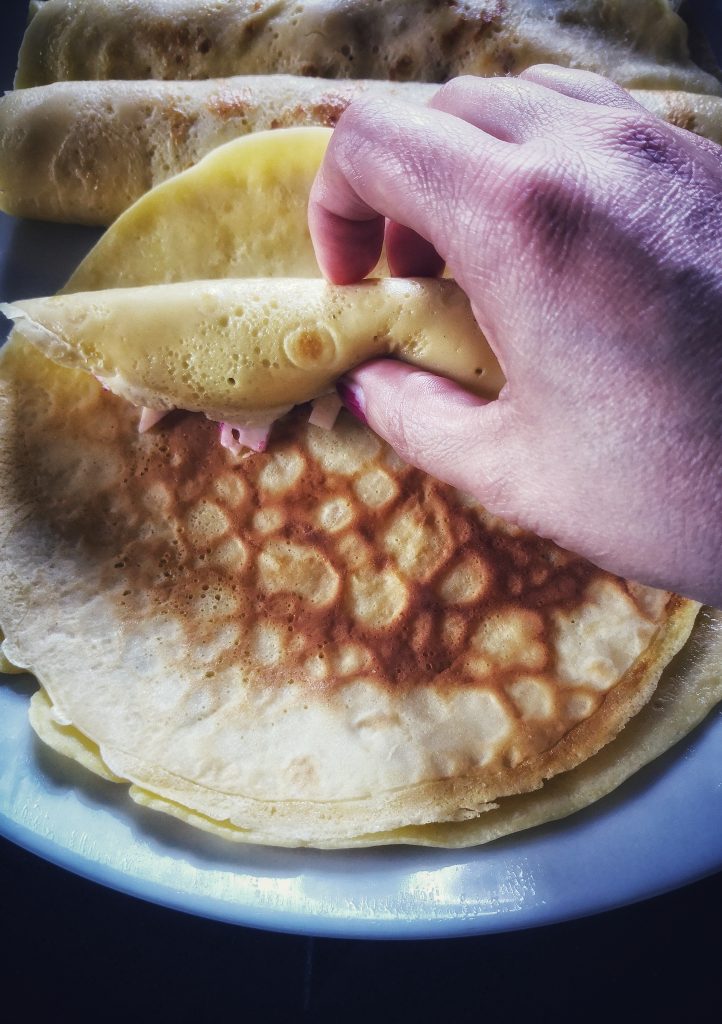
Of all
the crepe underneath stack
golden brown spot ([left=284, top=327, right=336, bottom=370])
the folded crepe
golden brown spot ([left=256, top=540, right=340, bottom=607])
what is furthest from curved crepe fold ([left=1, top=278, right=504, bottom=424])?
the folded crepe

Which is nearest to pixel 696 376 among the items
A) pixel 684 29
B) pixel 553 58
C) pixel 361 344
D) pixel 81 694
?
pixel 361 344

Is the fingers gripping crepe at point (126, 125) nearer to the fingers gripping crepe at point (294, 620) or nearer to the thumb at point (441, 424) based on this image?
the fingers gripping crepe at point (294, 620)

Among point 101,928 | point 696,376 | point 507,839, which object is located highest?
point 696,376

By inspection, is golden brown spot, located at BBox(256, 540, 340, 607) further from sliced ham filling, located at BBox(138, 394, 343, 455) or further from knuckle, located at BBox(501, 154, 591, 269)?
knuckle, located at BBox(501, 154, 591, 269)

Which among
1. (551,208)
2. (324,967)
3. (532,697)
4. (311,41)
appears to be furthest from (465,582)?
(311,41)

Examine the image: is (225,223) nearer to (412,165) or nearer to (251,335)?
(251,335)

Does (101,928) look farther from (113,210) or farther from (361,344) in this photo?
(113,210)

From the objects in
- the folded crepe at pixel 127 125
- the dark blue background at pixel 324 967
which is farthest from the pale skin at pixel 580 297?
the dark blue background at pixel 324 967
